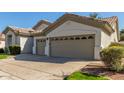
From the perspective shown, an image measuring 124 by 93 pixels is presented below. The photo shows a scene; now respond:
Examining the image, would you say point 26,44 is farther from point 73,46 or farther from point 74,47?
point 74,47

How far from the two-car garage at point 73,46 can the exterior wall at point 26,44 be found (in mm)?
6294

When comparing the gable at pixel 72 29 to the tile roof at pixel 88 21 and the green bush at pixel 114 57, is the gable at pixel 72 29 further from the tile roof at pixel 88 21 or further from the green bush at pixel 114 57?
the green bush at pixel 114 57

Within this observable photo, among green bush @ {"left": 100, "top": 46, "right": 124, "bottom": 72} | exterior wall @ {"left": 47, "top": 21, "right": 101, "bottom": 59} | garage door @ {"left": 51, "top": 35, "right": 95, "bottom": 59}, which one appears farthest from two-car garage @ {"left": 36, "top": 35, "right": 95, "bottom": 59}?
green bush @ {"left": 100, "top": 46, "right": 124, "bottom": 72}

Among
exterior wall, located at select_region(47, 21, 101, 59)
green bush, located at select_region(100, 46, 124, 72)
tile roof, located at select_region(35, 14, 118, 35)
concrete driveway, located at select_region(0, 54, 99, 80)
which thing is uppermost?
tile roof, located at select_region(35, 14, 118, 35)

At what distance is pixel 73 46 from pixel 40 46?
6.18 m

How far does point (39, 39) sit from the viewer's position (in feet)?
68.2

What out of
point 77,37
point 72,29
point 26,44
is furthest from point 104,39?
point 26,44

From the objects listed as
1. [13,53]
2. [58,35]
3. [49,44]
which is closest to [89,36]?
[58,35]

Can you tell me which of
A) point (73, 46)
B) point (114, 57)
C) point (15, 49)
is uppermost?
point (73, 46)

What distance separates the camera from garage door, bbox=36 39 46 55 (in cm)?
2005

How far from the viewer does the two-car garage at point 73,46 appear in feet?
48.6

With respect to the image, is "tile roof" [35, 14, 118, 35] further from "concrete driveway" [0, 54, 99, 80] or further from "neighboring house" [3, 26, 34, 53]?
"neighboring house" [3, 26, 34, 53]

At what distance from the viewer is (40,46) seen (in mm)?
20578
